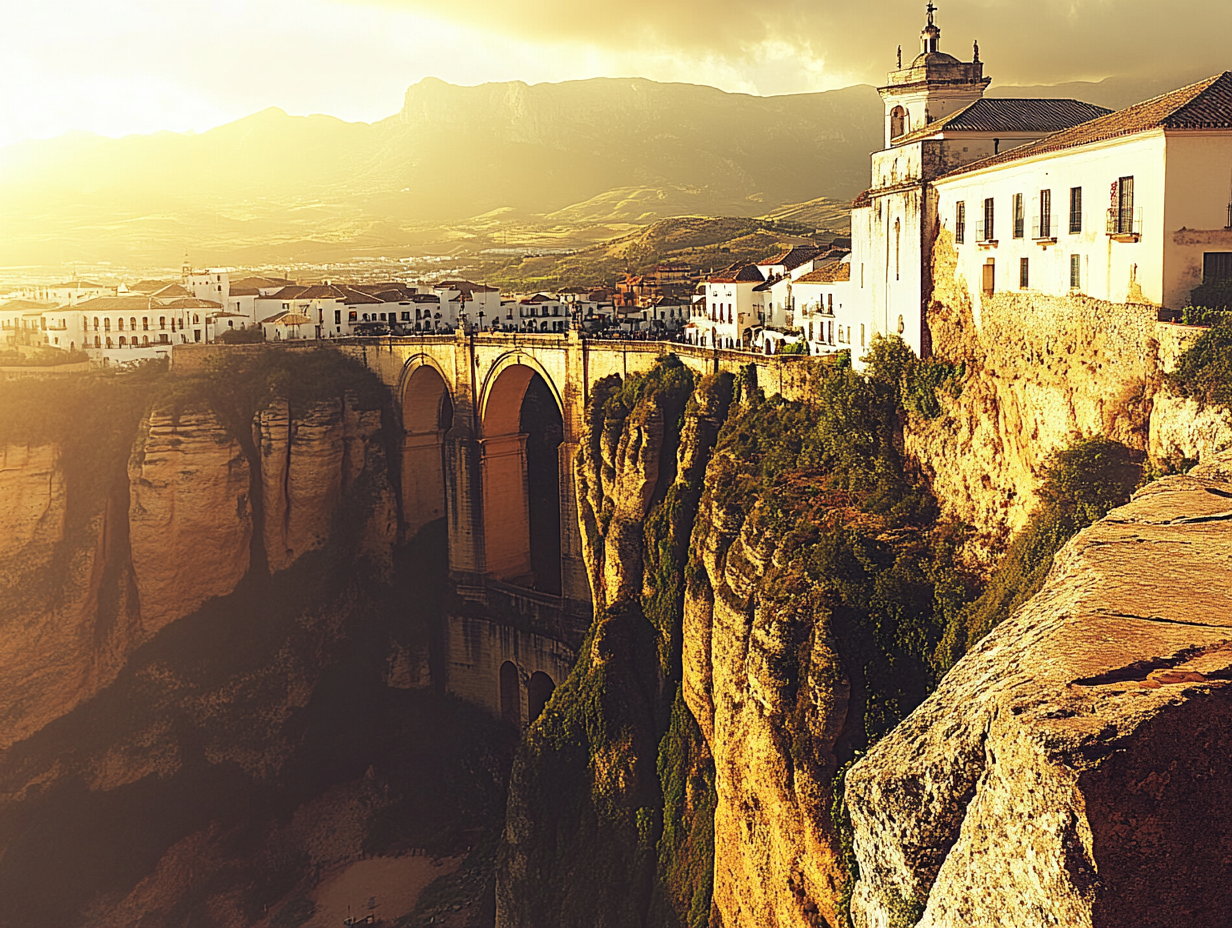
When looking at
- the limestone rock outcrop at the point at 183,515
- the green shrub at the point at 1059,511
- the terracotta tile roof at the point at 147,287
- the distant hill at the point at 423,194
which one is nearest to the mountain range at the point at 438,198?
the distant hill at the point at 423,194

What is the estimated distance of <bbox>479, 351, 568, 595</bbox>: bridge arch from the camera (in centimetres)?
4516

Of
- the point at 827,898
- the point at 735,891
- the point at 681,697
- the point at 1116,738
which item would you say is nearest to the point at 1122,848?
the point at 1116,738

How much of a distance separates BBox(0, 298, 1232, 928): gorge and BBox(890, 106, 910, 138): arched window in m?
7.46

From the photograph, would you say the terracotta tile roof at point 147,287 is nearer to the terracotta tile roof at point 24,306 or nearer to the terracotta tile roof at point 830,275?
the terracotta tile roof at point 24,306

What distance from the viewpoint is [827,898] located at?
2025cm

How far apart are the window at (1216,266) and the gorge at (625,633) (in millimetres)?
1100

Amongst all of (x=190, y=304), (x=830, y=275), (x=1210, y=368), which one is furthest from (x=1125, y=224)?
(x=190, y=304)

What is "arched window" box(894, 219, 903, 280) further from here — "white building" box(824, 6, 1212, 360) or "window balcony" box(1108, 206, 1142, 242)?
"window balcony" box(1108, 206, 1142, 242)

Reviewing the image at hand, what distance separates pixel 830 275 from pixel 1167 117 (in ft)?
67.7

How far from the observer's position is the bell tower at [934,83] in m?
30.1

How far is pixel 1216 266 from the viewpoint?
1697 cm

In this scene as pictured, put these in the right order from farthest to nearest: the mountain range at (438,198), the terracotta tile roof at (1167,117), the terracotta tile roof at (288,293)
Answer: the mountain range at (438,198), the terracotta tile roof at (288,293), the terracotta tile roof at (1167,117)

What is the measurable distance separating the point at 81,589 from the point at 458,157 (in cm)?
16024

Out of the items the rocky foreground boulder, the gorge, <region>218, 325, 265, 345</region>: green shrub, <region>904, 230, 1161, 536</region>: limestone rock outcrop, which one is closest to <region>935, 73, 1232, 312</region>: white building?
<region>904, 230, 1161, 536</region>: limestone rock outcrop
